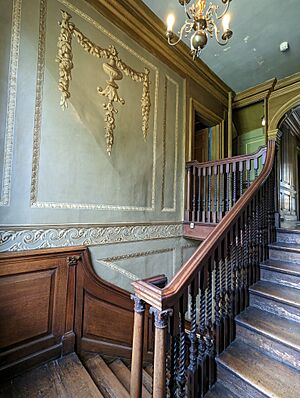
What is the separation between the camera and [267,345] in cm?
147

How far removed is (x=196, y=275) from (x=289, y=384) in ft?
2.60

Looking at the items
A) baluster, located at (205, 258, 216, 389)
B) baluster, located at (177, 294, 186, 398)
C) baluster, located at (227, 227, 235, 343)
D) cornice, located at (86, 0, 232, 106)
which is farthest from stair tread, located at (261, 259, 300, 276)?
cornice, located at (86, 0, 232, 106)

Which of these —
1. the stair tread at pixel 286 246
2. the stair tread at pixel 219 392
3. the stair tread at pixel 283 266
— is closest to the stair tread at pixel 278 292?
the stair tread at pixel 283 266

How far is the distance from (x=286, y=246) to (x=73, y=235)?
2.12 meters

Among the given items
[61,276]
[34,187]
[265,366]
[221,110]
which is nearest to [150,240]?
[61,276]

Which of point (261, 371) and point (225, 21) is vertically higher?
point (225, 21)

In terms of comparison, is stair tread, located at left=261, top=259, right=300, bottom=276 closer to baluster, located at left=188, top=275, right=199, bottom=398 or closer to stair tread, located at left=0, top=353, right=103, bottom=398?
baluster, located at left=188, top=275, right=199, bottom=398

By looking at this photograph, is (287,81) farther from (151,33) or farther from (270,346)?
(270,346)

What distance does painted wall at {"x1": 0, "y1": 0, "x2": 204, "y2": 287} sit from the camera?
1.79 metres

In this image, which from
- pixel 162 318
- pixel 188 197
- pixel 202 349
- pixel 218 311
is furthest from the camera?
pixel 188 197

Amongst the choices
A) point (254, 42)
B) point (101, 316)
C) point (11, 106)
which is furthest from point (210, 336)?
point (254, 42)

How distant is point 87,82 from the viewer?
7.40ft

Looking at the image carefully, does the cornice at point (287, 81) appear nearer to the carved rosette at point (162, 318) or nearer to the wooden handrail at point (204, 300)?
the wooden handrail at point (204, 300)

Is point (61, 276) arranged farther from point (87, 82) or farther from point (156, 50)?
point (156, 50)
